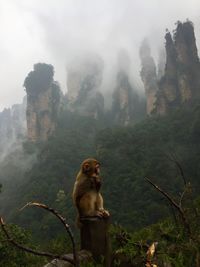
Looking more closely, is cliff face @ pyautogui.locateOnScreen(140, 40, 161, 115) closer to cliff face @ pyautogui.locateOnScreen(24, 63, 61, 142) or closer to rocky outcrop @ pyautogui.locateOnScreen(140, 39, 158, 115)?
rocky outcrop @ pyautogui.locateOnScreen(140, 39, 158, 115)

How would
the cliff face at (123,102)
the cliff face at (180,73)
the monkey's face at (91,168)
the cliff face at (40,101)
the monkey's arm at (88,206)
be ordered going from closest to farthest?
1. the monkey's arm at (88,206)
2. the monkey's face at (91,168)
3. the cliff face at (180,73)
4. the cliff face at (40,101)
5. the cliff face at (123,102)

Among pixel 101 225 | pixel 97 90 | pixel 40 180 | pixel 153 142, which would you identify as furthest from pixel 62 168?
pixel 101 225

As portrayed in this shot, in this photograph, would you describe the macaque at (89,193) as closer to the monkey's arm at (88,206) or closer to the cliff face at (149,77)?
the monkey's arm at (88,206)

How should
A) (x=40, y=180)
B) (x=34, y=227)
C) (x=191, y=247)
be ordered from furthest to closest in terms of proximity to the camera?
(x=40, y=180) < (x=34, y=227) < (x=191, y=247)

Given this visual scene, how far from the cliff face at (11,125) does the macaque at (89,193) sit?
106m

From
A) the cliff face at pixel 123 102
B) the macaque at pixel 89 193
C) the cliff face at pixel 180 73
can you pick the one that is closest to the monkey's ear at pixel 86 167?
the macaque at pixel 89 193

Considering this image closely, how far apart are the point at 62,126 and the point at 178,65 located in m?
28.4

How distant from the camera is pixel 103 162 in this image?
4684 centimetres

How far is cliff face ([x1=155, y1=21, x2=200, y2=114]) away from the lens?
66.8m

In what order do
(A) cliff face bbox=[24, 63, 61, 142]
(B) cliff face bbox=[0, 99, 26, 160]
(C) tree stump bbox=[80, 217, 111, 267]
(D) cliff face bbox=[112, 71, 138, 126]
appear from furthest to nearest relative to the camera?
(B) cliff face bbox=[0, 99, 26, 160] → (D) cliff face bbox=[112, 71, 138, 126] → (A) cliff face bbox=[24, 63, 61, 142] → (C) tree stump bbox=[80, 217, 111, 267]

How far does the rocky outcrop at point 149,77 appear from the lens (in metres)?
85.4

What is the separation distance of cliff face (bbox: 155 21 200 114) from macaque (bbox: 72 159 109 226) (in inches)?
2375

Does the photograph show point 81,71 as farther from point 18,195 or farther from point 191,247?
point 191,247

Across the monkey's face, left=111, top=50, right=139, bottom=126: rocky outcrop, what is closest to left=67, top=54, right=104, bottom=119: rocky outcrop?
left=111, top=50, right=139, bottom=126: rocky outcrop
